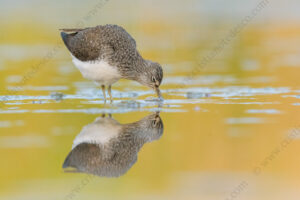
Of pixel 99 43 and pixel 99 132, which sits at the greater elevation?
pixel 99 43

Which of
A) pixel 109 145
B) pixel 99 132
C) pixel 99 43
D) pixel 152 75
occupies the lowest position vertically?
pixel 109 145

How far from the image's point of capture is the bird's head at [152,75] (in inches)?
422

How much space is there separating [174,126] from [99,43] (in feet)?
8.61

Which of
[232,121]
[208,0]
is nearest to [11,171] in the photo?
[232,121]

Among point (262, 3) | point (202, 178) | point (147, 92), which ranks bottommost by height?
point (202, 178)

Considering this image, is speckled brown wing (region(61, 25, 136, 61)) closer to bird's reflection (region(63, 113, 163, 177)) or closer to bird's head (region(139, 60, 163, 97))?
bird's head (region(139, 60, 163, 97))

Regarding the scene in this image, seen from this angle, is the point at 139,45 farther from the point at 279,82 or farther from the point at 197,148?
the point at 197,148

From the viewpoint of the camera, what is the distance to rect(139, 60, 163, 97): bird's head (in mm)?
10727

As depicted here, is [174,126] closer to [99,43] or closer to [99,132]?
[99,132]

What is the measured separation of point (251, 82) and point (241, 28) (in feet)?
32.5

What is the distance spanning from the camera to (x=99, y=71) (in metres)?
10.4

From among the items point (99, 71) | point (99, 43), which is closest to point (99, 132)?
point (99, 71)

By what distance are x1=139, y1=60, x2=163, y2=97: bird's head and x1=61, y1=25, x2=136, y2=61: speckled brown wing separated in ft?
1.61

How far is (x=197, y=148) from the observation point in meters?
7.40
